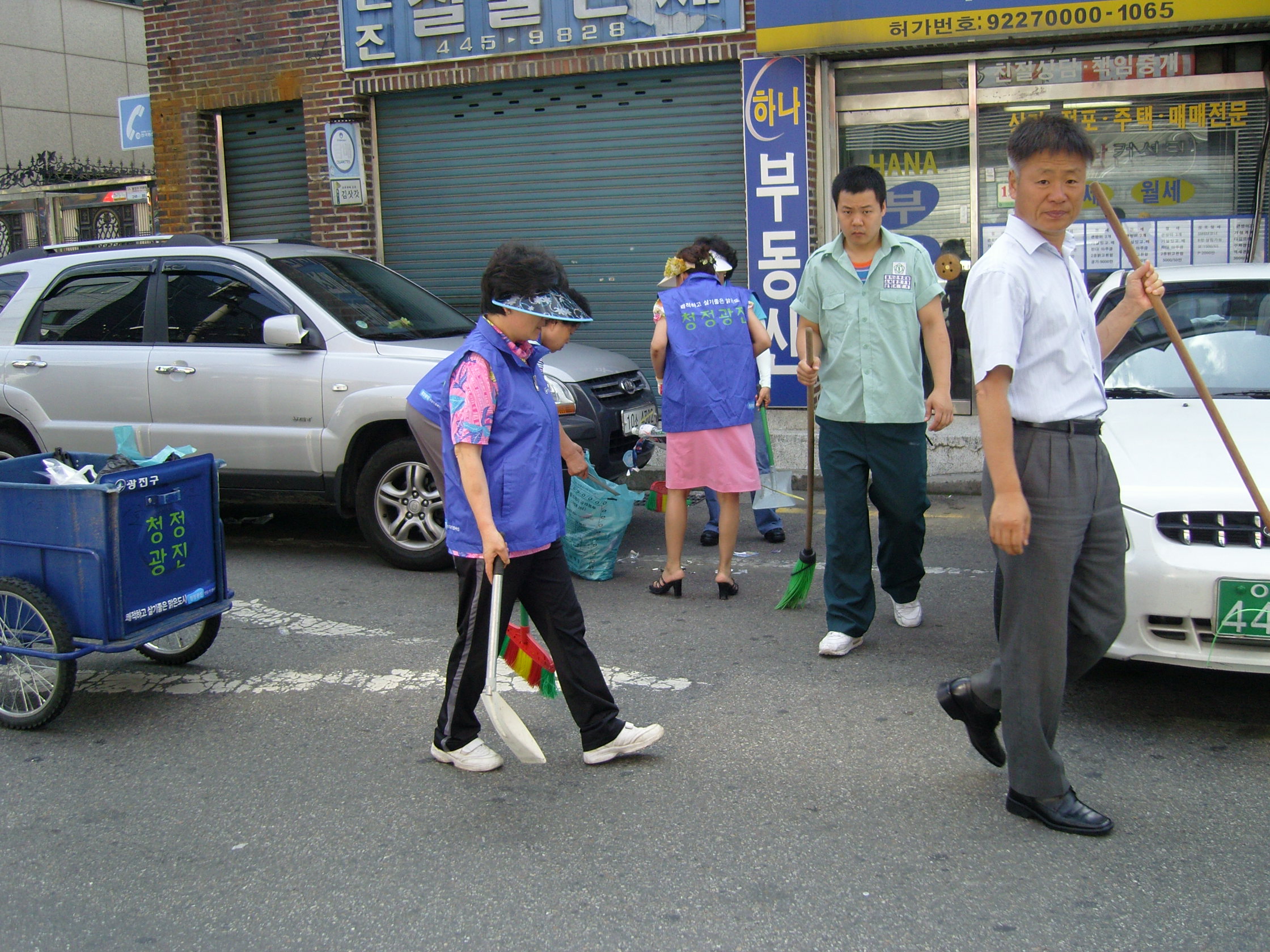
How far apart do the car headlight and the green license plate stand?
372 centimetres

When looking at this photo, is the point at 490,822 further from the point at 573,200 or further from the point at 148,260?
the point at 573,200

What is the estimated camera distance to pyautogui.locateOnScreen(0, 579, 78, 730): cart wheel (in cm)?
438

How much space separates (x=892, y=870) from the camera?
10.6ft

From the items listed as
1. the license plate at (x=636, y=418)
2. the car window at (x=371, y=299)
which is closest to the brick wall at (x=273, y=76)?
the car window at (x=371, y=299)

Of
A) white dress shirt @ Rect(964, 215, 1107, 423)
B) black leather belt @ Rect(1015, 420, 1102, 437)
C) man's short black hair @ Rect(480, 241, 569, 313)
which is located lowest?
black leather belt @ Rect(1015, 420, 1102, 437)

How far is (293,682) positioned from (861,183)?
308 cm

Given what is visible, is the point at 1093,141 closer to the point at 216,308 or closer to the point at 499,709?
the point at 216,308

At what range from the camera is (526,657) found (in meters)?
3.96

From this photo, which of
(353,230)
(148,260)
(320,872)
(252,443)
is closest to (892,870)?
(320,872)

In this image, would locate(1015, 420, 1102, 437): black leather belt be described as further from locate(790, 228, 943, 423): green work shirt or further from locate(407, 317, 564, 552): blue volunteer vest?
locate(790, 228, 943, 423): green work shirt

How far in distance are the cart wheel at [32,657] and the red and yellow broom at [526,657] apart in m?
1.71

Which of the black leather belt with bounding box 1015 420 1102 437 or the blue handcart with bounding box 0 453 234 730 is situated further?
the blue handcart with bounding box 0 453 234 730

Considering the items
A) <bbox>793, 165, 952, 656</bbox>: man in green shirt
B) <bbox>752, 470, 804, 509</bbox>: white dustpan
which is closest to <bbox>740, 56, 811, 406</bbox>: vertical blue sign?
<bbox>752, 470, 804, 509</bbox>: white dustpan

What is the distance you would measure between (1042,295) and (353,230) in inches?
392
